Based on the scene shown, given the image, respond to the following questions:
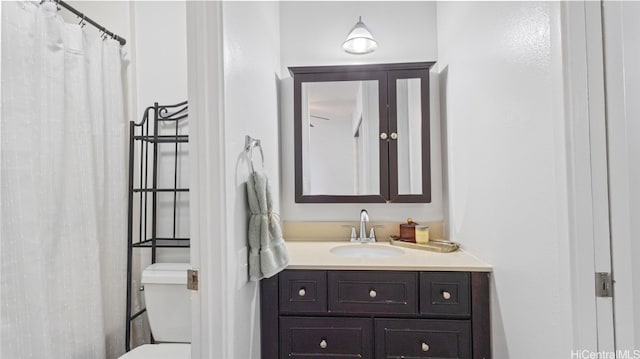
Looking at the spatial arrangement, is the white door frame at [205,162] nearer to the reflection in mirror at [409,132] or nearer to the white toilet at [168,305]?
the white toilet at [168,305]

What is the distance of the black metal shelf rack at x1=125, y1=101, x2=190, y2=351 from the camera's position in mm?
1830

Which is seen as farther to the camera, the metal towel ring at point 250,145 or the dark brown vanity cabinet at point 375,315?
the dark brown vanity cabinet at point 375,315

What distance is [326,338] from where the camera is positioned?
1.47 meters

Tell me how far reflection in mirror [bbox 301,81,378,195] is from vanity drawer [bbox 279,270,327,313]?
26.8 inches

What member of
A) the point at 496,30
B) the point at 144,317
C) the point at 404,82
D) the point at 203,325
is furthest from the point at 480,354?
the point at 144,317

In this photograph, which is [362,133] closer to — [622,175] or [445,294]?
[445,294]

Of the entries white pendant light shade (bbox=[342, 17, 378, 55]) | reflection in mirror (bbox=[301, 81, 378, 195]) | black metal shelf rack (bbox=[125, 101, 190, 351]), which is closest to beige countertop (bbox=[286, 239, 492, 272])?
reflection in mirror (bbox=[301, 81, 378, 195])

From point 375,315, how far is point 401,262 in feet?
0.92

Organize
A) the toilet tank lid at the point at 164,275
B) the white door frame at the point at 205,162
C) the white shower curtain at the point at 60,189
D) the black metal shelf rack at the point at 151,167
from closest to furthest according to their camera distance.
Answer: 1. the white door frame at the point at 205,162
2. the white shower curtain at the point at 60,189
3. the toilet tank lid at the point at 164,275
4. the black metal shelf rack at the point at 151,167

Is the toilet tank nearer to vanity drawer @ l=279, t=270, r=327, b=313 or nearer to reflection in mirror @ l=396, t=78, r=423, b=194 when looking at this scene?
vanity drawer @ l=279, t=270, r=327, b=313

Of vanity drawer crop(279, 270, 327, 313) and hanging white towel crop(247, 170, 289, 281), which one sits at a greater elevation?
hanging white towel crop(247, 170, 289, 281)

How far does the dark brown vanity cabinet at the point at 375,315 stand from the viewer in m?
1.40

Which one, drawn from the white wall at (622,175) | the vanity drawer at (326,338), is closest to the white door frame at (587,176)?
the white wall at (622,175)

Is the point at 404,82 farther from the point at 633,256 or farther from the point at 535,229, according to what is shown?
the point at 633,256
